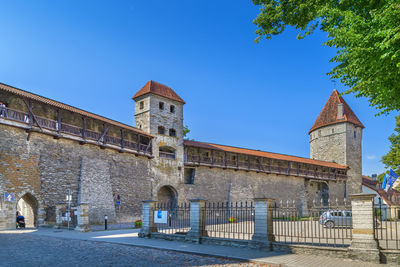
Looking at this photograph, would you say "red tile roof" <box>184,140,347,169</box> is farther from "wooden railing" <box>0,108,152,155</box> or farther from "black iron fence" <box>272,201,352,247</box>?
"black iron fence" <box>272,201,352,247</box>

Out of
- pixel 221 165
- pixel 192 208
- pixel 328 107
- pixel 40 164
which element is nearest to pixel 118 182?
pixel 40 164

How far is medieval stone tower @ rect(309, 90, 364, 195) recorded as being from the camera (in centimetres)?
4247

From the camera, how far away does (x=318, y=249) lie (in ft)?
27.5

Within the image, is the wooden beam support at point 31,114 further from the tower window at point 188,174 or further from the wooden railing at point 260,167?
the tower window at point 188,174

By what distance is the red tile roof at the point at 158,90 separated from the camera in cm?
2702

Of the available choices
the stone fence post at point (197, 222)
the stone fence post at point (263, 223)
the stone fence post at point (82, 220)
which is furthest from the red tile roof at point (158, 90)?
the stone fence post at point (263, 223)

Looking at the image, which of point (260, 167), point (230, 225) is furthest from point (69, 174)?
point (260, 167)

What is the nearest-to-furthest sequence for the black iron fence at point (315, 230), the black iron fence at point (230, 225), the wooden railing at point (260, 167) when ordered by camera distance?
1. the black iron fence at point (315, 230)
2. the black iron fence at point (230, 225)
3. the wooden railing at point (260, 167)

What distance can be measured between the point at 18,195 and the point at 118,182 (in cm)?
709

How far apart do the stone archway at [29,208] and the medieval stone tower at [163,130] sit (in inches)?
336

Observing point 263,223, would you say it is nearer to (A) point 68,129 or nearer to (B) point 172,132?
(A) point 68,129

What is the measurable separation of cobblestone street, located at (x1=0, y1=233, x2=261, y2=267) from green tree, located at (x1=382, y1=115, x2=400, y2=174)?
20.8 m

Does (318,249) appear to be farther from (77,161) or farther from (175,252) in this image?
(77,161)

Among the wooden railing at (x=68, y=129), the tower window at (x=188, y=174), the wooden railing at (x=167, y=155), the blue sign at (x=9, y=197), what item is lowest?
the blue sign at (x=9, y=197)
